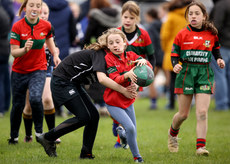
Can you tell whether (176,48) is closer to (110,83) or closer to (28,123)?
(110,83)

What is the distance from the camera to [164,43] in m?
12.0

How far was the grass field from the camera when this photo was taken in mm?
5707

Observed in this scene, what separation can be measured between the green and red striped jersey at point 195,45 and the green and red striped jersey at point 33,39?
6.55 ft

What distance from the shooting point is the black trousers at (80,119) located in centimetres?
557

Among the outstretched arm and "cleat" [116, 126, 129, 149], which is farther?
"cleat" [116, 126, 129, 149]

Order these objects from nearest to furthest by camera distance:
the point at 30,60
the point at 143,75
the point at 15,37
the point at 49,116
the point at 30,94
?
the point at 143,75, the point at 15,37, the point at 30,94, the point at 30,60, the point at 49,116

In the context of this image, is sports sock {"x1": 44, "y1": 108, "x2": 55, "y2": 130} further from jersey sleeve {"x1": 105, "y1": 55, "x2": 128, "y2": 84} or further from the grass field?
jersey sleeve {"x1": 105, "y1": 55, "x2": 128, "y2": 84}

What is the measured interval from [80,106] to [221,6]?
687 centimetres

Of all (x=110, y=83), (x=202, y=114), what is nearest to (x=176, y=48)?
(x=202, y=114)

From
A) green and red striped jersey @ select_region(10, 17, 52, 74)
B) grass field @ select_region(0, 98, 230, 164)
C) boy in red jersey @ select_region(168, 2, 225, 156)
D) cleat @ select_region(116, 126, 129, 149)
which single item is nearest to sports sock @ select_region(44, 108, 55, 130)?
grass field @ select_region(0, 98, 230, 164)

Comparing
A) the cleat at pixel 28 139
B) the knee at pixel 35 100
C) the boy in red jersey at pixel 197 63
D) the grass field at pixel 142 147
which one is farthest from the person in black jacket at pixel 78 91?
the cleat at pixel 28 139

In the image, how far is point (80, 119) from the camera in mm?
5547

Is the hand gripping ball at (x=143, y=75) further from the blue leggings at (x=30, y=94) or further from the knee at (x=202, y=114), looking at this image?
the blue leggings at (x=30, y=94)

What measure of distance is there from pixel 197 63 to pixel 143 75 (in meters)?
1.21
